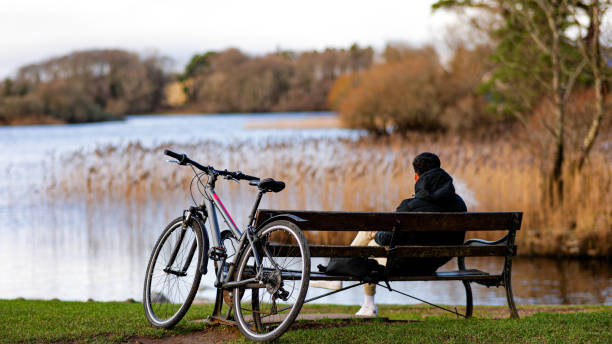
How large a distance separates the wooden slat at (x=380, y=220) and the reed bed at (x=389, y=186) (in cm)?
799

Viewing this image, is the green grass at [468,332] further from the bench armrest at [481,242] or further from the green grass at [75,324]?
the green grass at [75,324]

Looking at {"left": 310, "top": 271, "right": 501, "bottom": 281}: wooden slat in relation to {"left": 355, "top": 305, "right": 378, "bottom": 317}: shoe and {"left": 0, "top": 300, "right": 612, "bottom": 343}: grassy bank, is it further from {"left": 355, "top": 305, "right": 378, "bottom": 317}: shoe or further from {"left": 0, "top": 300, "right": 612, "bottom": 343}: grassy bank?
{"left": 355, "top": 305, "right": 378, "bottom": 317}: shoe

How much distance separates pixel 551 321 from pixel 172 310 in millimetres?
2806

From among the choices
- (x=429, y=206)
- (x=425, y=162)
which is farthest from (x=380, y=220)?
(x=425, y=162)

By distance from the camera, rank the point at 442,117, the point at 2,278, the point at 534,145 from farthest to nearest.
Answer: the point at 442,117
the point at 534,145
the point at 2,278

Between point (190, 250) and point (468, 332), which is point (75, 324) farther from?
point (468, 332)

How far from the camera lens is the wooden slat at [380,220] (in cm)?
517

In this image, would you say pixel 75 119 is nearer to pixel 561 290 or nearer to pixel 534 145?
pixel 534 145

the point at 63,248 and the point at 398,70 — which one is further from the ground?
the point at 398,70

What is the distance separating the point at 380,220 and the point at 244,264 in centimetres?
101

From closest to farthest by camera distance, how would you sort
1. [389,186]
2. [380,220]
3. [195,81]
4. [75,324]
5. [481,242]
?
1. [380,220]
2. [75,324]
3. [481,242]
4. [389,186]
5. [195,81]

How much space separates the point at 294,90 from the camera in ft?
351

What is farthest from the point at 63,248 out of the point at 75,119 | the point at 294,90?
the point at 294,90

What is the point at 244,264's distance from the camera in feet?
16.3
